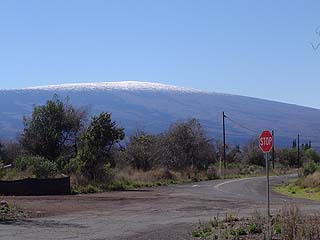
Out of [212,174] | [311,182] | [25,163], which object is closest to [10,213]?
[25,163]

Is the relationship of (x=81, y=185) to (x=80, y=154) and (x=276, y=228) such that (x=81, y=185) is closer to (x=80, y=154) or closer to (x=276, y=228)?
(x=80, y=154)

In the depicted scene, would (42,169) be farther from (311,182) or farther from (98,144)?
(311,182)

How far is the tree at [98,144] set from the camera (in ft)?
150

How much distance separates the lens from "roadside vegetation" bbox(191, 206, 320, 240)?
13586 millimetres

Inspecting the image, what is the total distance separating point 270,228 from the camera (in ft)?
49.6

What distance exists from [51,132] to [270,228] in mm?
35694

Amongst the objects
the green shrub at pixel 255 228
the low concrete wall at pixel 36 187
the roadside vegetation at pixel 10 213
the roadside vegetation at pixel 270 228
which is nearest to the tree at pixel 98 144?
the low concrete wall at pixel 36 187

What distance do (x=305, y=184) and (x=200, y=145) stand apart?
34.9 metres

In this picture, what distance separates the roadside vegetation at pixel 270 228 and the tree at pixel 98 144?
1058 inches

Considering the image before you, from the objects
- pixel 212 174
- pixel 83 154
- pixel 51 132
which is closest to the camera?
pixel 83 154

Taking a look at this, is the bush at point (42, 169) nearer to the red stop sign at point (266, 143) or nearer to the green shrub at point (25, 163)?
the green shrub at point (25, 163)

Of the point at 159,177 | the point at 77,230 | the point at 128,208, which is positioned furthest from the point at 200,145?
the point at 77,230

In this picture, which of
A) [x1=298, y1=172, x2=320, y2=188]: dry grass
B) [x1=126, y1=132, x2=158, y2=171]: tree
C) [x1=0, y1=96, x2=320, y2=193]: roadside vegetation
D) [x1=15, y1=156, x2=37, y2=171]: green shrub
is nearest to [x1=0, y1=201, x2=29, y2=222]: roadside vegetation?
[x1=0, y1=96, x2=320, y2=193]: roadside vegetation

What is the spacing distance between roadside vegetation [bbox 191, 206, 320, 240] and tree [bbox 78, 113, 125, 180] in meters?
26.9
